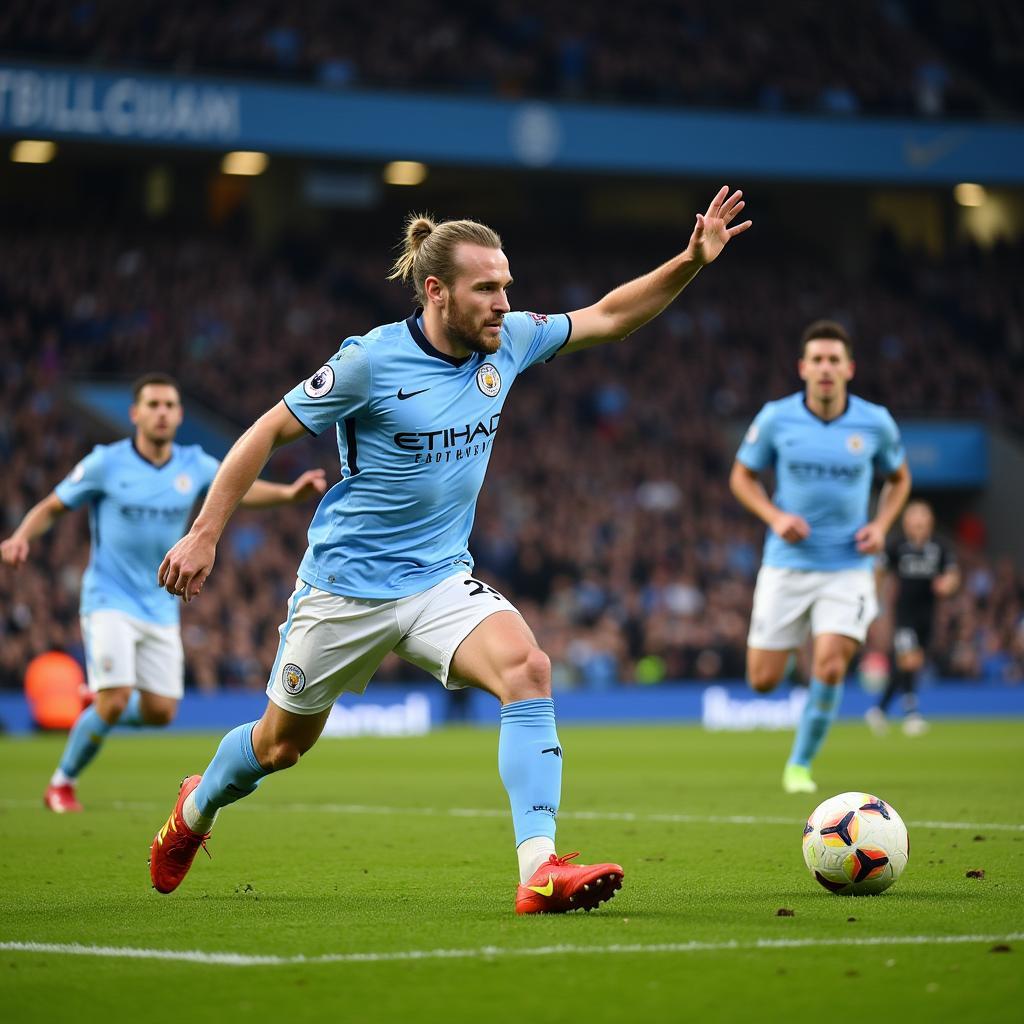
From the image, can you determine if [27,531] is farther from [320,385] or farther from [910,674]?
[910,674]

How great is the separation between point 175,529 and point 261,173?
26416 millimetres

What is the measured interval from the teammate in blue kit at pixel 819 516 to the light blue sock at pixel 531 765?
5.59 meters

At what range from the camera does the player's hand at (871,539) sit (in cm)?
1148

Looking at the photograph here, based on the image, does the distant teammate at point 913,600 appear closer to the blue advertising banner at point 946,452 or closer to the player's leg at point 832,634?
the player's leg at point 832,634

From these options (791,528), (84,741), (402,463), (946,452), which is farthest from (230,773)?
(946,452)

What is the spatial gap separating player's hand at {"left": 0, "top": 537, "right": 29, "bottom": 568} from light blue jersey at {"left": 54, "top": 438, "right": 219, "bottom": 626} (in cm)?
97

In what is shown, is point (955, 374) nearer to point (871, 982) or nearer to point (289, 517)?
point (289, 517)

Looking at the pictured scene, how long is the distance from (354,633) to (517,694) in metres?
0.66

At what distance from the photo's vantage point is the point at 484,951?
17.6 feet

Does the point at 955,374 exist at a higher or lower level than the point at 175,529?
higher

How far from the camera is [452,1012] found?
4441 millimetres

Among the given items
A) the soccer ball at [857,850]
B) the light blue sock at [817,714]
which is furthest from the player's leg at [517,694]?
the light blue sock at [817,714]

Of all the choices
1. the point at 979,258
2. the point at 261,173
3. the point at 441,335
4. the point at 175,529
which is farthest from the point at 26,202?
the point at 441,335

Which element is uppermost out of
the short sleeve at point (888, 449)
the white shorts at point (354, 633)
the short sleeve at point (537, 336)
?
the short sleeve at point (888, 449)
